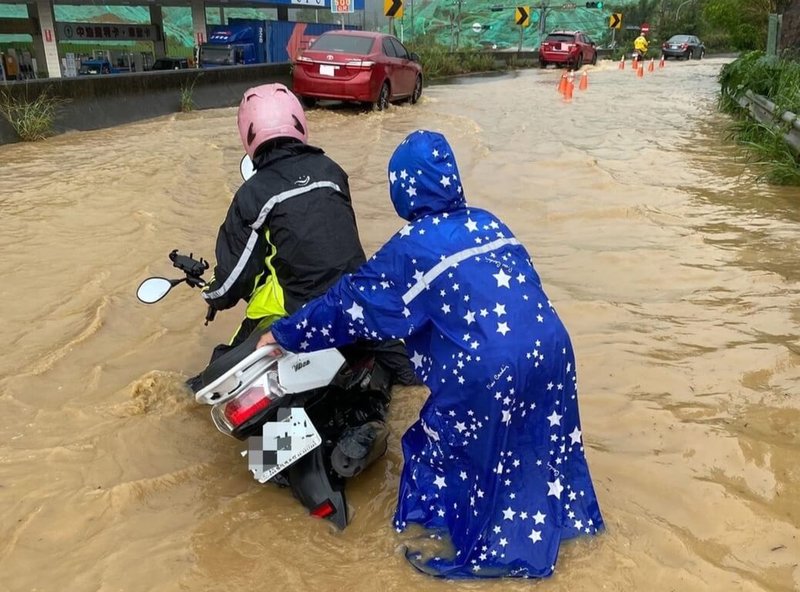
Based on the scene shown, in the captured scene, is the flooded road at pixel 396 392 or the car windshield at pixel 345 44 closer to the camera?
the flooded road at pixel 396 392

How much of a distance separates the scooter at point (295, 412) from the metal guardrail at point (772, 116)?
292 inches

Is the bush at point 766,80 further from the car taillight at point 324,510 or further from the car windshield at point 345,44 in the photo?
the car taillight at point 324,510

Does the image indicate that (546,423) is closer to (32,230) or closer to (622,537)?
(622,537)

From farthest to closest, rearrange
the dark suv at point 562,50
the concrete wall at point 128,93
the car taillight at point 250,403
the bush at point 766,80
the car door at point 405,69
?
the dark suv at point 562,50 → the car door at point 405,69 → the concrete wall at point 128,93 → the bush at point 766,80 → the car taillight at point 250,403

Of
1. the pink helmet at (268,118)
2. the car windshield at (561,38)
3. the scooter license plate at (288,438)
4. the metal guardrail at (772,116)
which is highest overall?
the car windshield at (561,38)

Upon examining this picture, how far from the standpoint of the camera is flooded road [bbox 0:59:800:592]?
276 centimetres

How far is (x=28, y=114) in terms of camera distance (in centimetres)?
1039

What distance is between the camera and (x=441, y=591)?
257 cm

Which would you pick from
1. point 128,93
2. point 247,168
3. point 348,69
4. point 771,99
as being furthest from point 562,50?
point 247,168

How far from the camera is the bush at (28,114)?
10.2 m

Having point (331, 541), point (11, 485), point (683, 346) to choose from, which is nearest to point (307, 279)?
point (331, 541)

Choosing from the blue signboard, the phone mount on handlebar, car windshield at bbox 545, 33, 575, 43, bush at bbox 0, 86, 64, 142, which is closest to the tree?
car windshield at bbox 545, 33, 575, 43

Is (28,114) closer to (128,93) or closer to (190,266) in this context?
(128,93)

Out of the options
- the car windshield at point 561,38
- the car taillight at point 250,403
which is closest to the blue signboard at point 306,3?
the car windshield at point 561,38
